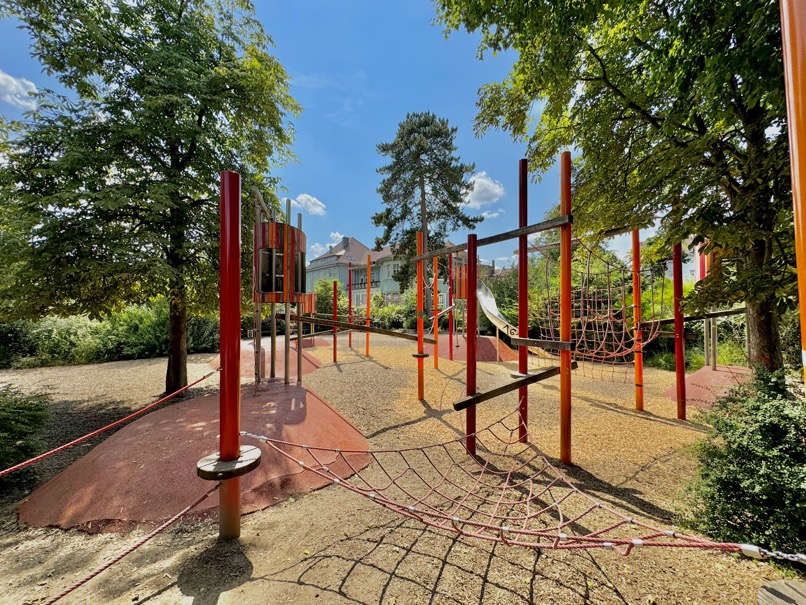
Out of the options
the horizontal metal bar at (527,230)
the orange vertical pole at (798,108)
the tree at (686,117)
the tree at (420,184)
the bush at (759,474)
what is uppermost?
the tree at (420,184)

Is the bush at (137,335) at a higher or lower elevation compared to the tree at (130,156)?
lower

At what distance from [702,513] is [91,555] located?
425 cm

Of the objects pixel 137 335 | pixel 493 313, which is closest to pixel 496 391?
pixel 493 313

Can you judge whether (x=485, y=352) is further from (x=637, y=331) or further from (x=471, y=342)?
(x=471, y=342)

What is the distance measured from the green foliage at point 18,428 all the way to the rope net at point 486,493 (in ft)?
9.96

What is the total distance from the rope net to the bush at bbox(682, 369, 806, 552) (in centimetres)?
36

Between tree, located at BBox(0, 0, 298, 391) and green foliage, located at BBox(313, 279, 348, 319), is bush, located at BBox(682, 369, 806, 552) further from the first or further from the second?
green foliage, located at BBox(313, 279, 348, 319)

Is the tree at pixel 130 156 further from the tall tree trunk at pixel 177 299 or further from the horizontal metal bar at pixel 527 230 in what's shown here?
the horizontal metal bar at pixel 527 230

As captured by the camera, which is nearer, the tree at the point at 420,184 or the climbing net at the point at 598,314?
the climbing net at the point at 598,314

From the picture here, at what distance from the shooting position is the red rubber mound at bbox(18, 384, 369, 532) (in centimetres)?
292

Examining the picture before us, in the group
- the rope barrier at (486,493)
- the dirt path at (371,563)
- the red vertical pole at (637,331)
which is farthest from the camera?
the red vertical pole at (637,331)

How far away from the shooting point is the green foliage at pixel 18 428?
3891 mm

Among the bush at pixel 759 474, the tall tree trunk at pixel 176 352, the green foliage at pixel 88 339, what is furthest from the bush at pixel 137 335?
the bush at pixel 759 474

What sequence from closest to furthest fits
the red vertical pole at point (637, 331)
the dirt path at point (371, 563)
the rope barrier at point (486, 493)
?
the dirt path at point (371, 563) → the rope barrier at point (486, 493) → the red vertical pole at point (637, 331)
